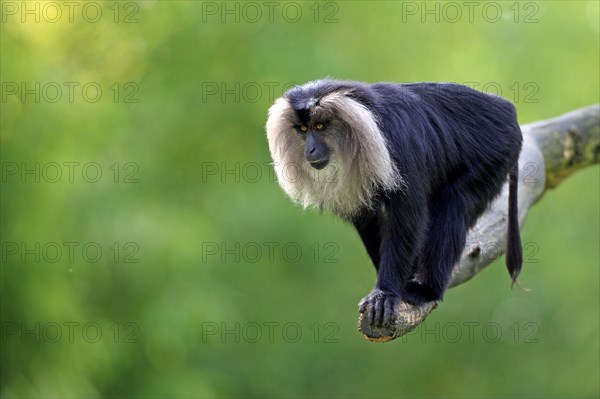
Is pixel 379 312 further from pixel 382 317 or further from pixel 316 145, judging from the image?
pixel 316 145

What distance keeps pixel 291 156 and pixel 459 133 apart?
4.52 feet

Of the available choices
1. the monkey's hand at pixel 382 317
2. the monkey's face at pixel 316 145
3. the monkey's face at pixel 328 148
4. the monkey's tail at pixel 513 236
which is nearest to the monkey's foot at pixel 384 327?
the monkey's hand at pixel 382 317

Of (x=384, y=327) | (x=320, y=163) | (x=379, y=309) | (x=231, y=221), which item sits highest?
(x=320, y=163)

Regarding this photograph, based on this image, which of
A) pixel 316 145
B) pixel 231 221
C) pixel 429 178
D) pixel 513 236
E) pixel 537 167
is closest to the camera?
pixel 316 145

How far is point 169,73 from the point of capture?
13836mm

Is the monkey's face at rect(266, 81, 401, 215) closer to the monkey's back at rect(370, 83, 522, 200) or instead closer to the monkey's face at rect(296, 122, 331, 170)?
the monkey's face at rect(296, 122, 331, 170)

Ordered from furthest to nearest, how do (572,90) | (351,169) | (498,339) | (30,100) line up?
(498,339)
(572,90)
(30,100)
(351,169)

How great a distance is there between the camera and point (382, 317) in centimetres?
617

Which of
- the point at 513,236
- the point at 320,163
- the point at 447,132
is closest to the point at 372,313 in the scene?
→ the point at 320,163

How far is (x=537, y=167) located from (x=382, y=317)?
3444 millimetres

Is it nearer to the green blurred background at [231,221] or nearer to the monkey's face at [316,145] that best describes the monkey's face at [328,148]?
the monkey's face at [316,145]

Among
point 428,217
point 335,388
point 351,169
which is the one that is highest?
point 351,169

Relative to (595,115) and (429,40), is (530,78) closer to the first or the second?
(429,40)

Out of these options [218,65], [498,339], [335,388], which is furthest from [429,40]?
[335,388]
